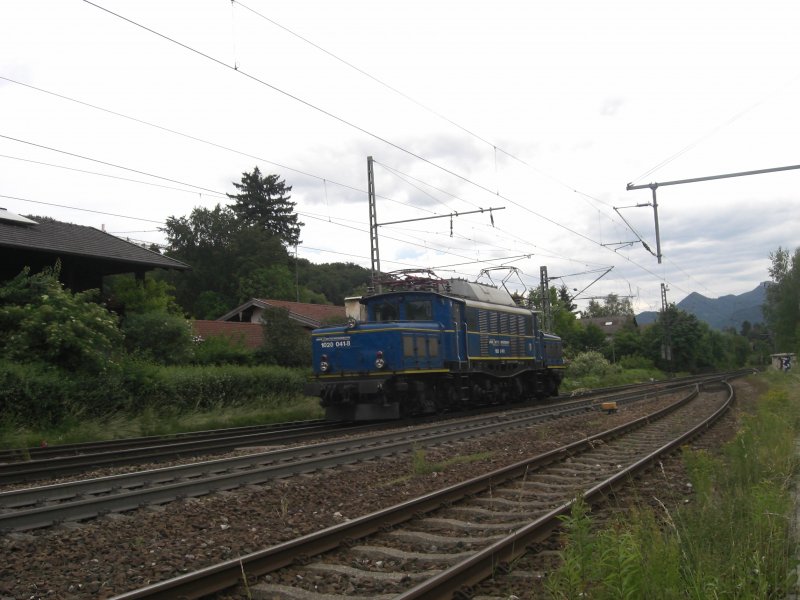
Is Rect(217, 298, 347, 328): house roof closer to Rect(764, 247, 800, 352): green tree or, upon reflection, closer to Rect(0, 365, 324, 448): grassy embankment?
Rect(0, 365, 324, 448): grassy embankment

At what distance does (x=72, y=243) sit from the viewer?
77.3 feet

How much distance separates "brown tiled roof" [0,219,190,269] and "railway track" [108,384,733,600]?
58.0ft

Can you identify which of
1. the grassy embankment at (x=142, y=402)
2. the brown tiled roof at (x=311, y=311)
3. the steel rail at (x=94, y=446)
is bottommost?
the steel rail at (x=94, y=446)

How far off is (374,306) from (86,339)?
24.8 ft

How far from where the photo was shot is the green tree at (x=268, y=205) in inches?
2576

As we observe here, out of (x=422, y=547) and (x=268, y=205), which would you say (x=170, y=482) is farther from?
(x=268, y=205)

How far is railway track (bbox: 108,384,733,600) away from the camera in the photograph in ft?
16.2

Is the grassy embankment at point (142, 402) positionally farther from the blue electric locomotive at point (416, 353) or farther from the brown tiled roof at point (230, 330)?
the brown tiled roof at point (230, 330)

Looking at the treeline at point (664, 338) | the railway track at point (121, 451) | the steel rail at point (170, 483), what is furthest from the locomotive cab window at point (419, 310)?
the treeline at point (664, 338)

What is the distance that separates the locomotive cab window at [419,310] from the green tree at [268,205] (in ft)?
159

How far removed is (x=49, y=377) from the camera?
16094 millimetres

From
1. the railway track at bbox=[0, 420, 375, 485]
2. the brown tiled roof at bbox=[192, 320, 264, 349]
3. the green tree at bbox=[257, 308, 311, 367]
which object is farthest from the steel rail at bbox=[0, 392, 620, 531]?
the brown tiled roof at bbox=[192, 320, 264, 349]

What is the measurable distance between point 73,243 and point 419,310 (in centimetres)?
1315

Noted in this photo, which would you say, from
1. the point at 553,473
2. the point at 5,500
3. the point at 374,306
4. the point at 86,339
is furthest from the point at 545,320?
the point at 5,500
